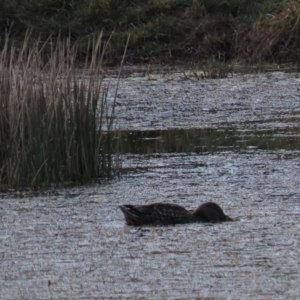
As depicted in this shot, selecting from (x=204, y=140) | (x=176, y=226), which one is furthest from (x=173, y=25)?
(x=176, y=226)

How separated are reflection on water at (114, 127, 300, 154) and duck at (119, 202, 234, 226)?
7.78ft

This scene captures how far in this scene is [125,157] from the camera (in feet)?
28.3

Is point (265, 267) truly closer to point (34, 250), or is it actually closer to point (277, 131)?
point (34, 250)

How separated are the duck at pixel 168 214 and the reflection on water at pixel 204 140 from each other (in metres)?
2.37

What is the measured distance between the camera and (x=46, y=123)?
295 inches

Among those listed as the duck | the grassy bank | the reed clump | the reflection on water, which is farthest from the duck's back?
the grassy bank

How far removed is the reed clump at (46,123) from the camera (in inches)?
292

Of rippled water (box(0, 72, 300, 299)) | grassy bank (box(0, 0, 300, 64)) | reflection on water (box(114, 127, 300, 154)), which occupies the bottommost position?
rippled water (box(0, 72, 300, 299))

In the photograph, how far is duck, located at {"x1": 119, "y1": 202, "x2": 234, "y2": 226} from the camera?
599 cm

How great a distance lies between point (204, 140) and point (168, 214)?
3255mm

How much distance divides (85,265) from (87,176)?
2.46 metres

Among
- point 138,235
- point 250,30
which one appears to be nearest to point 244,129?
point 138,235

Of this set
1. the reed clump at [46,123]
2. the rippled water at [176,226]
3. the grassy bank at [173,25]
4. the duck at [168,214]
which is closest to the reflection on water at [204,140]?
the rippled water at [176,226]

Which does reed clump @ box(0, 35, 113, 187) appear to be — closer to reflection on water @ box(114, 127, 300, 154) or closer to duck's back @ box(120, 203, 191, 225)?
reflection on water @ box(114, 127, 300, 154)
